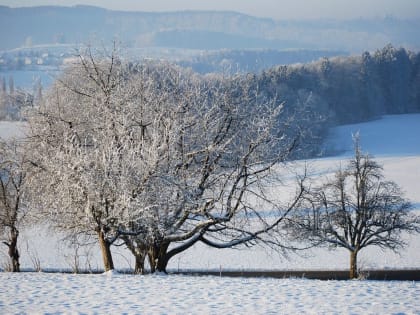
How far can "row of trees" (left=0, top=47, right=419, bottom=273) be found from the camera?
10.6 metres

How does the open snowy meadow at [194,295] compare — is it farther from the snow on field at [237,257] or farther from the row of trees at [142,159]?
the snow on field at [237,257]

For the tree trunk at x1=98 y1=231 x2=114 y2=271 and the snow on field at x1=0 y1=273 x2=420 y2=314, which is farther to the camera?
the tree trunk at x1=98 y1=231 x2=114 y2=271

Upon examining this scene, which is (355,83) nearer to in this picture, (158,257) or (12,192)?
(12,192)

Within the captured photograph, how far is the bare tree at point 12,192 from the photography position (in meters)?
13.9

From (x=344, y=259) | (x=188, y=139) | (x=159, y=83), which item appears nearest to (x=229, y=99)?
(x=188, y=139)

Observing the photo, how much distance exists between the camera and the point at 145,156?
36.2ft

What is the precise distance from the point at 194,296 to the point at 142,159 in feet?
11.8

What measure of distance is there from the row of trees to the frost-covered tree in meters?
0.03

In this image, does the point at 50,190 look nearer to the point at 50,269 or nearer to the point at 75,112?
the point at 75,112

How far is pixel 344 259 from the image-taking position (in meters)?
27.2

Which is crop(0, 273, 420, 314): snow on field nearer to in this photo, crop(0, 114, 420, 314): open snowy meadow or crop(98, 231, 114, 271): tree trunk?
crop(0, 114, 420, 314): open snowy meadow

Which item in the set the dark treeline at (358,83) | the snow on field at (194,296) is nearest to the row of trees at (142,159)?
the snow on field at (194,296)

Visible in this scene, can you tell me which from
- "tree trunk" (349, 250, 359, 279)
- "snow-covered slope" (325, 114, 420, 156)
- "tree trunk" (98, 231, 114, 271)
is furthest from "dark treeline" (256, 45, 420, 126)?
"tree trunk" (98, 231, 114, 271)

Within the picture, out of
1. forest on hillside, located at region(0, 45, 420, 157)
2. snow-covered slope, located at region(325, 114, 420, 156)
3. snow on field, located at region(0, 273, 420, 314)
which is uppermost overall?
forest on hillside, located at region(0, 45, 420, 157)
